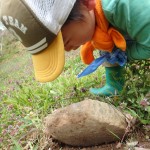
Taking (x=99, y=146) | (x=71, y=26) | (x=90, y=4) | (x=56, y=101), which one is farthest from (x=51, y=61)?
(x=56, y=101)

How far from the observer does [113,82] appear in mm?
2879

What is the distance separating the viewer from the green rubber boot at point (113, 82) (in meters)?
2.79

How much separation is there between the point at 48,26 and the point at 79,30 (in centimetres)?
35

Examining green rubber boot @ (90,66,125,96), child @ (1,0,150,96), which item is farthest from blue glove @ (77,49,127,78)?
green rubber boot @ (90,66,125,96)

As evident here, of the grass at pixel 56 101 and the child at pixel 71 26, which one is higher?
the child at pixel 71 26

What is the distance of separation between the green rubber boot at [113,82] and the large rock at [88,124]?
0.49 meters

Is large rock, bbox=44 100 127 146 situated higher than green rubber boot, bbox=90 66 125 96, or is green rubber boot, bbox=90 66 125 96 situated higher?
large rock, bbox=44 100 127 146

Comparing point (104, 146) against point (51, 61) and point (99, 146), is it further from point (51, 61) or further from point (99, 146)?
point (51, 61)

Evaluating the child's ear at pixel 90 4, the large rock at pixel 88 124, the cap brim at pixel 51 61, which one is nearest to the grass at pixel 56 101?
the large rock at pixel 88 124

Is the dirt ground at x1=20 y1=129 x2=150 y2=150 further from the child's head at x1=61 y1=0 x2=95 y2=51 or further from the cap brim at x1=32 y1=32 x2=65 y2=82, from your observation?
the child's head at x1=61 y1=0 x2=95 y2=51

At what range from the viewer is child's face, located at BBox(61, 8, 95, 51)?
7.49 feet

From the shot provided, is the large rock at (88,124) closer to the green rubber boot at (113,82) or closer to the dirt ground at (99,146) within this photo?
the dirt ground at (99,146)

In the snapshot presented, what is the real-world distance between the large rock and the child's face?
42cm

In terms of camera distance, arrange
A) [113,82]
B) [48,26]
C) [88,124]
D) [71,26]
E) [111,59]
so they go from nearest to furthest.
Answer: [48,26]
[88,124]
[71,26]
[111,59]
[113,82]
